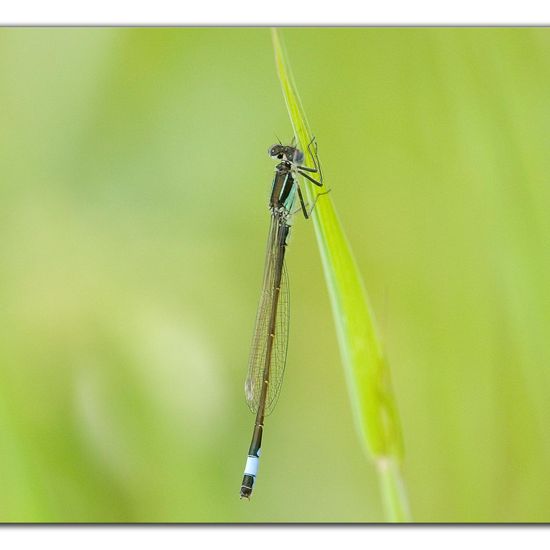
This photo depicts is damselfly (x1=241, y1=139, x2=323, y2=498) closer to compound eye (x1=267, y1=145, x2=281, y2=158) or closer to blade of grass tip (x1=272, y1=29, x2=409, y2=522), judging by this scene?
compound eye (x1=267, y1=145, x2=281, y2=158)

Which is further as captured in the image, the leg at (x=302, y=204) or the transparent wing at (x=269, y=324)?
the transparent wing at (x=269, y=324)

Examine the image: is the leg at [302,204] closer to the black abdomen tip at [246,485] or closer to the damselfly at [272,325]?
the damselfly at [272,325]

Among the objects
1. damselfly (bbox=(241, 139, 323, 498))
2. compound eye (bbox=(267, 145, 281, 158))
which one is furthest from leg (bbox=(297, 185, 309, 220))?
compound eye (bbox=(267, 145, 281, 158))

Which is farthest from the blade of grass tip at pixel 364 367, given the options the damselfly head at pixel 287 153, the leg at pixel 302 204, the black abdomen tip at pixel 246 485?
the black abdomen tip at pixel 246 485
